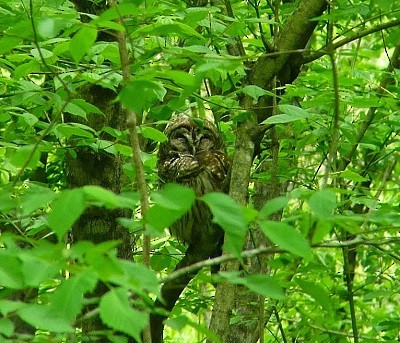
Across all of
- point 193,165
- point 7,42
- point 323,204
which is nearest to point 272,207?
point 323,204

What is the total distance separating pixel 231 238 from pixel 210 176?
2.56m

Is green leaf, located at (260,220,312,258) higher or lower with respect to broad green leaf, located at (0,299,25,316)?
higher

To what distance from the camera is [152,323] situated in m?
2.97

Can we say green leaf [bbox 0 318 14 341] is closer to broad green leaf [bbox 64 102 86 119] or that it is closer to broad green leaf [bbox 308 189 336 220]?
broad green leaf [bbox 308 189 336 220]

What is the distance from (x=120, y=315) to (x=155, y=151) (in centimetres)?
337

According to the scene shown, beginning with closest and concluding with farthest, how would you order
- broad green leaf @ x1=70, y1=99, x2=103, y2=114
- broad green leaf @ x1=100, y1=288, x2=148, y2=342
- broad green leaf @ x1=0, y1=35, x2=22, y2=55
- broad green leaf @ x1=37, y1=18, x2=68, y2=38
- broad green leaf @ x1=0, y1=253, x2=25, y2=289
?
broad green leaf @ x1=100, y1=288, x2=148, y2=342
broad green leaf @ x1=0, y1=253, x2=25, y2=289
broad green leaf @ x1=37, y1=18, x2=68, y2=38
broad green leaf @ x1=0, y1=35, x2=22, y2=55
broad green leaf @ x1=70, y1=99, x2=103, y2=114

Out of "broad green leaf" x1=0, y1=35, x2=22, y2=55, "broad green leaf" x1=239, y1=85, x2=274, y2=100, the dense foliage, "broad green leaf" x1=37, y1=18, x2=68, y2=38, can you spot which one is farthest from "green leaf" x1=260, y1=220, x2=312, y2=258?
"broad green leaf" x1=239, y1=85, x2=274, y2=100

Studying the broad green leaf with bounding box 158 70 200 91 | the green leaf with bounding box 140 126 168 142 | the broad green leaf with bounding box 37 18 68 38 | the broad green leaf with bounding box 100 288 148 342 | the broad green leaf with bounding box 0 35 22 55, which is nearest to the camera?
the broad green leaf with bounding box 100 288 148 342

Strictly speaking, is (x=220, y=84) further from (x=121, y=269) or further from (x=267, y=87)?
(x=121, y=269)

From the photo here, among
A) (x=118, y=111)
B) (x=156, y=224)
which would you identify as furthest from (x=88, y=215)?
(x=156, y=224)

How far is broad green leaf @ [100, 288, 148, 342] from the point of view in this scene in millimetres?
1139

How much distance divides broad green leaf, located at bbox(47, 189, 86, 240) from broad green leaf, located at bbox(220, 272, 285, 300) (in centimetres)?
27

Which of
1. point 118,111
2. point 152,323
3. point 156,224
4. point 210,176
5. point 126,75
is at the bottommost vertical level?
point 152,323

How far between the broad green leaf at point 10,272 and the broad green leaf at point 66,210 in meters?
0.08
